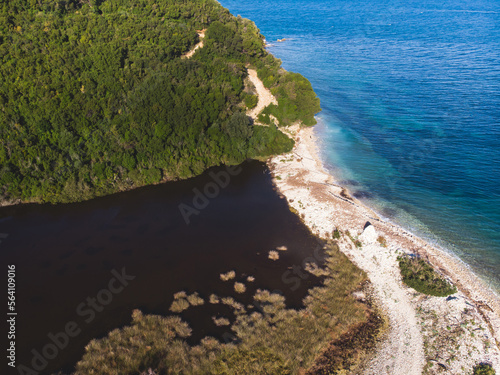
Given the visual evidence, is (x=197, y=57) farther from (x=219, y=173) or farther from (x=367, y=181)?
(x=367, y=181)

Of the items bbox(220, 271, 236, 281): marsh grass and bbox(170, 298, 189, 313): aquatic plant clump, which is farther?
bbox(220, 271, 236, 281): marsh grass

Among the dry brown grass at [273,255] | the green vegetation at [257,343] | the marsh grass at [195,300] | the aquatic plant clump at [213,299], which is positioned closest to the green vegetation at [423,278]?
the green vegetation at [257,343]

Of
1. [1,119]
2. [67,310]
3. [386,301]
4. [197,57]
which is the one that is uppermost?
[197,57]

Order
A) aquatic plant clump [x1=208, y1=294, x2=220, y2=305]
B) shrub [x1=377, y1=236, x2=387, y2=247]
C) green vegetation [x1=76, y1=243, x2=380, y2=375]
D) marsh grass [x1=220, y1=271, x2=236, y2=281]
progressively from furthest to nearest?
shrub [x1=377, y1=236, x2=387, y2=247]
marsh grass [x1=220, y1=271, x2=236, y2=281]
aquatic plant clump [x1=208, y1=294, x2=220, y2=305]
green vegetation [x1=76, y1=243, x2=380, y2=375]

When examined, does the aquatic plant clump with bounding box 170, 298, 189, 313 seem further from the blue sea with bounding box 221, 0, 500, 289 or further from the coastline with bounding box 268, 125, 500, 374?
the blue sea with bounding box 221, 0, 500, 289

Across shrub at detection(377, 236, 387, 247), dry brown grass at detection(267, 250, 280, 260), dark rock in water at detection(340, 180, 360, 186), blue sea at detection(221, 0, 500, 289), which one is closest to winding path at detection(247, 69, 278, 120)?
blue sea at detection(221, 0, 500, 289)

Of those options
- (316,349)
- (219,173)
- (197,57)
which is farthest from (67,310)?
(197,57)

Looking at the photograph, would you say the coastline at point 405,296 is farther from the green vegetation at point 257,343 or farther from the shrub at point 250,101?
the shrub at point 250,101
